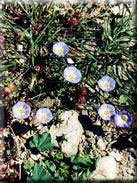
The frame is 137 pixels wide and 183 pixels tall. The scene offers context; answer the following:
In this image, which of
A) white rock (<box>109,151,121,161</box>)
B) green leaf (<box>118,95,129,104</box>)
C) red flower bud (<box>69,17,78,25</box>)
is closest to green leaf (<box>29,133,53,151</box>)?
white rock (<box>109,151,121,161</box>)

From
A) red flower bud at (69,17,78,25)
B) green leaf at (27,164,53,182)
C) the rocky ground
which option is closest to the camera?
green leaf at (27,164,53,182)

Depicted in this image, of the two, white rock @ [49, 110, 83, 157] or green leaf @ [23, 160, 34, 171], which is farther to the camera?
white rock @ [49, 110, 83, 157]

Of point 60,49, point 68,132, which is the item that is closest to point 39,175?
point 68,132

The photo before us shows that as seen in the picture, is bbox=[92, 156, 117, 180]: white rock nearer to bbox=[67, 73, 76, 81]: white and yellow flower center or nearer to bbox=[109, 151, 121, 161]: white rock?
bbox=[109, 151, 121, 161]: white rock

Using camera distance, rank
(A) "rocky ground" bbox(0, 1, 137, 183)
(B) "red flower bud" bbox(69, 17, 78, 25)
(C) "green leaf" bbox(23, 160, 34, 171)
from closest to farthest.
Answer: (C) "green leaf" bbox(23, 160, 34, 171) → (A) "rocky ground" bbox(0, 1, 137, 183) → (B) "red flower bud" bbox(69, 17, 78, 25)

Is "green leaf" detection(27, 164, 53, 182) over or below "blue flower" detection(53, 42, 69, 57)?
below

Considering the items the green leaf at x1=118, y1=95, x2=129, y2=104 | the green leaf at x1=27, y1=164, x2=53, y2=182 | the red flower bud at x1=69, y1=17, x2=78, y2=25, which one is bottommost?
the green leaf at x1=27, y1=164, x2=53, y2=182
